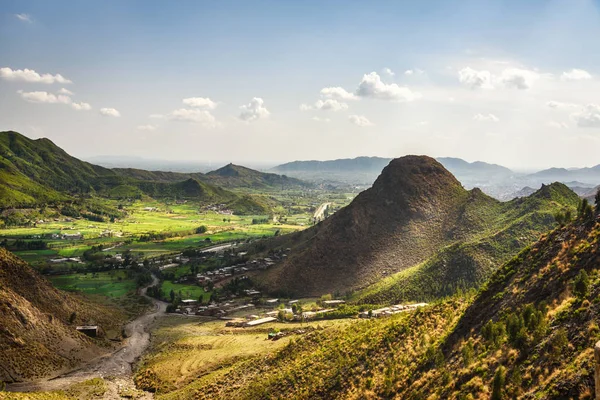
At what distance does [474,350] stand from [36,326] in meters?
61.3

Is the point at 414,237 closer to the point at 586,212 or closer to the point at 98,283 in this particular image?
the point at 586,212

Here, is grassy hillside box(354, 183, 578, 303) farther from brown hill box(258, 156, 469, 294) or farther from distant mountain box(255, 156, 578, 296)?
brown hill box(258, 156, 469, 294)

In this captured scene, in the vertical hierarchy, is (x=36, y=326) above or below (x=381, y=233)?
below

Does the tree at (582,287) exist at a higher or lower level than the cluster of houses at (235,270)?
higher

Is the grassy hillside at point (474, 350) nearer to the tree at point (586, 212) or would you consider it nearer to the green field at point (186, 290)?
the tree at point (586, 212)

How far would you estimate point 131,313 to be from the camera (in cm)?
9844

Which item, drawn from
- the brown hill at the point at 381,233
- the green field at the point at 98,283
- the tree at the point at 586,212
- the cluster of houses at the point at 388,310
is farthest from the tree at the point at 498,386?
the green field at the point at 98,283

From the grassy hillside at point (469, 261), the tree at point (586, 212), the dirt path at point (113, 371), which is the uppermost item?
the tree at point (586, 212)

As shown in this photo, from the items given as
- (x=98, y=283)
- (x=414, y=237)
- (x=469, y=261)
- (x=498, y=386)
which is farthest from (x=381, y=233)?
(x=498, y=386)

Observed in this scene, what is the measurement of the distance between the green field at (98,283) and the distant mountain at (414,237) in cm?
3876

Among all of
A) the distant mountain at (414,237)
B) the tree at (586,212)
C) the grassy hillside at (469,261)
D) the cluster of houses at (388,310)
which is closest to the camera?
the tree at (586,212)

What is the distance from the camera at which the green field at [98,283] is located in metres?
115

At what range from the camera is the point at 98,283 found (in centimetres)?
12294

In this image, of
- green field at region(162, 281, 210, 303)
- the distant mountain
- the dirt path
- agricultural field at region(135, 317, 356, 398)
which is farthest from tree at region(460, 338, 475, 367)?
green field at region(162, 281, 210, 303)
